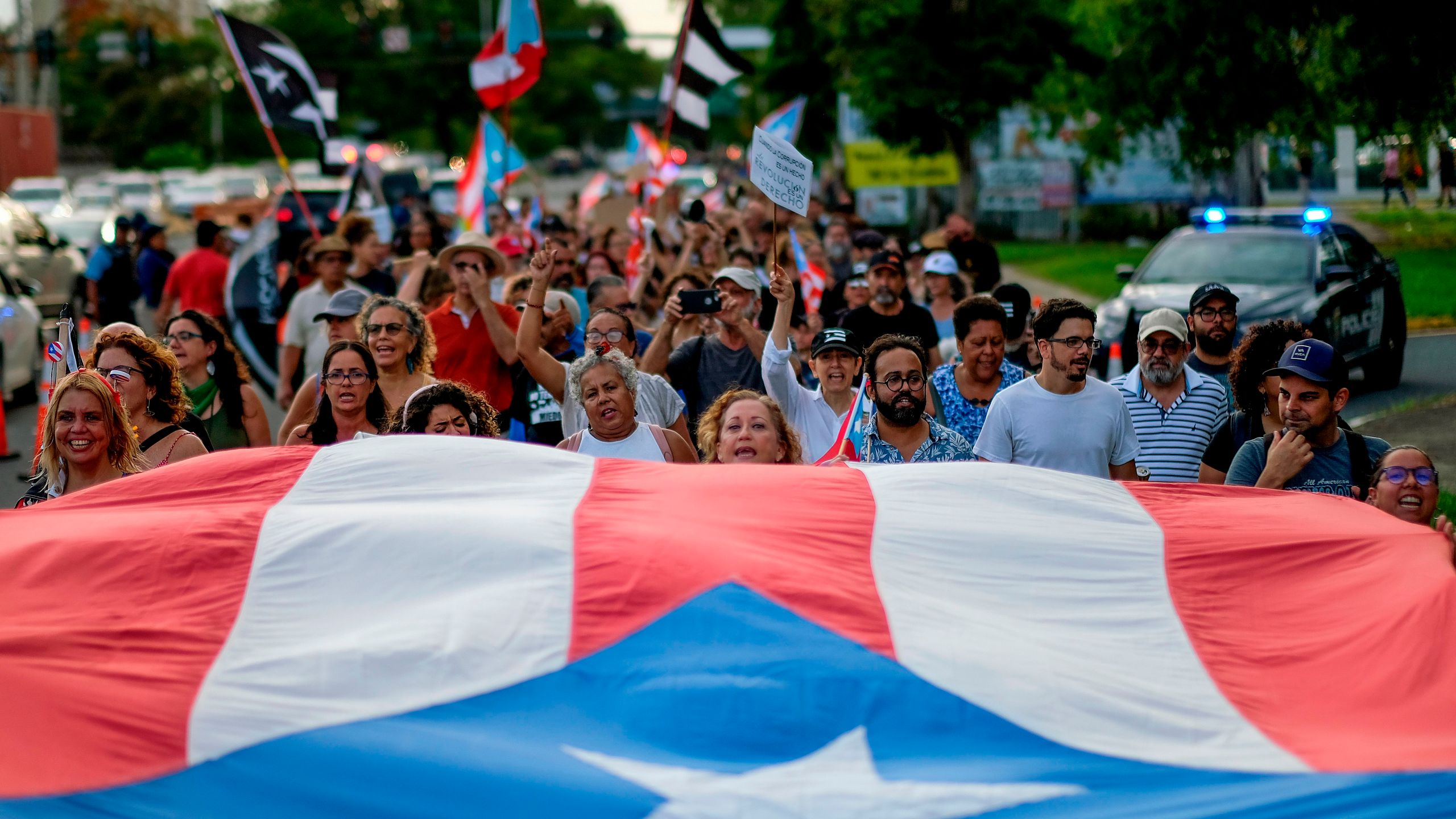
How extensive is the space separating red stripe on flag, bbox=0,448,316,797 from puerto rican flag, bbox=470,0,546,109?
10413 mm

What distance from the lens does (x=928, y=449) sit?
669 centimetres

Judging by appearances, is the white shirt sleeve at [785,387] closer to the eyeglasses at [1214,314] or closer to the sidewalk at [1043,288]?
the eyeglasses at [1214,314]

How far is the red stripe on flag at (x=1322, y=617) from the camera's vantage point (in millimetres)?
4621

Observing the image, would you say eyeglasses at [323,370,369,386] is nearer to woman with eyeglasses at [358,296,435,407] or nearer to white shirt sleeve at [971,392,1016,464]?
woman with eyeglasses at [358,296,435,407]

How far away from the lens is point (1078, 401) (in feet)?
22.6

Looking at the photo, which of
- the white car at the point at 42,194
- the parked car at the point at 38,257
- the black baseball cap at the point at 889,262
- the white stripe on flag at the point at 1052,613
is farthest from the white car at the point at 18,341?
the white car at the point at 42,194

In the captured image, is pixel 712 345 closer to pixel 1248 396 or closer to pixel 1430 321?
pixel 1248 396

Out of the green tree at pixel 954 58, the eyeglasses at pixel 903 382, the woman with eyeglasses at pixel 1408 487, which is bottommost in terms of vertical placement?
the woman with eyeglasses at pixel 1408 487

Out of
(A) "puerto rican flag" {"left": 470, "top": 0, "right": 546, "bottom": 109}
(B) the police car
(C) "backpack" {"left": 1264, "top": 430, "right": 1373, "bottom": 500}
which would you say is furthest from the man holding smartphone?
(A) "puerto rican flag" {"left": 470, "top": 0, "right": 546, "bottom": 109}

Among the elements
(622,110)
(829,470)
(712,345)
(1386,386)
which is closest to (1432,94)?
(1386,386)

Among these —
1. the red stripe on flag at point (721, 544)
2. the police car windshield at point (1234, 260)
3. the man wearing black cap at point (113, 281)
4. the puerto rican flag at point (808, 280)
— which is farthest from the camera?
the man wearing black cap at point (113, 281)

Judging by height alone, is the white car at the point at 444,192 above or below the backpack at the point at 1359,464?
above

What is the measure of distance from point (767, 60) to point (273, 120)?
79.4 ft

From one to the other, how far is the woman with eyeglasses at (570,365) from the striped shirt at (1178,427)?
2032 mm
